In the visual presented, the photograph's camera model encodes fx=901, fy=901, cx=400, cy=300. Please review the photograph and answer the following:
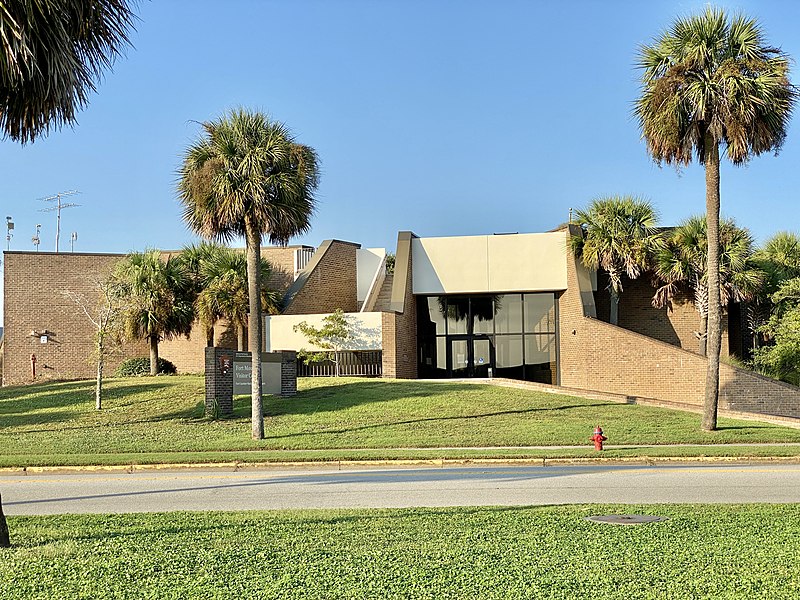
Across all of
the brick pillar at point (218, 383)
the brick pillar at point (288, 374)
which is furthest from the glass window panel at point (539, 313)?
the brick pillar at point (218, 383)

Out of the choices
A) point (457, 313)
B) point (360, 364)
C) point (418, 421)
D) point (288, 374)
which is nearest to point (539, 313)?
point (457, 313)

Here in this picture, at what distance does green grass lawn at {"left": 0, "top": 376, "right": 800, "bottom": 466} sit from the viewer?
20.2 metres

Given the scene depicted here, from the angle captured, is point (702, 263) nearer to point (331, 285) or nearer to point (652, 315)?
point (652, 315)

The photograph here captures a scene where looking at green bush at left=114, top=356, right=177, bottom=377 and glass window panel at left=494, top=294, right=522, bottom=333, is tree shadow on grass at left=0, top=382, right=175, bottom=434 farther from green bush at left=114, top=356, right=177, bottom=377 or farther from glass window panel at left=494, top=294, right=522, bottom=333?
glass window panel at left=494, top=294, right=522, bottom=333

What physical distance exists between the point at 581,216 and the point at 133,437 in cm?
1962

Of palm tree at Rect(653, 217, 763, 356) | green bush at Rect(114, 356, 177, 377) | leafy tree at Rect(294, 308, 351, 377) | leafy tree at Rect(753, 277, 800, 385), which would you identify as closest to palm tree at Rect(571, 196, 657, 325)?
palm tree at Rect(653, 217, 763, 356)

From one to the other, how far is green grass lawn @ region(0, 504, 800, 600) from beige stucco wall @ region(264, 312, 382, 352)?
2500 centimetres

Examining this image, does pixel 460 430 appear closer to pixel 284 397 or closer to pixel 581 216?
pixel 284 397

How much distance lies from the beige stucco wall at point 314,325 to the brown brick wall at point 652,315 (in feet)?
31.0

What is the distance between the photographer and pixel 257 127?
22.2 meters

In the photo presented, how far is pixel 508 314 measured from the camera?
38719 mm

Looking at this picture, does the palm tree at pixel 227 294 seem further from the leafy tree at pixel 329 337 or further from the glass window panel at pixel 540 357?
the glass window panel at pixel 540 357

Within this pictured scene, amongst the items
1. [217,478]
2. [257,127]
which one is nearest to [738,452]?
[217,478]

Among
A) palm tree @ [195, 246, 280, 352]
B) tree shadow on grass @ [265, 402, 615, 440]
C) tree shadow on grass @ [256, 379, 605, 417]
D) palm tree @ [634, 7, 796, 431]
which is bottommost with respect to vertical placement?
tree shadow on grass @ [265, 402, 615, 440]
